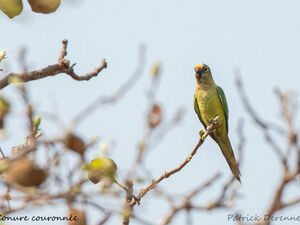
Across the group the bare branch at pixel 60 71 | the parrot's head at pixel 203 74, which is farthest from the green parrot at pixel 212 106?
the bare branch at pixel 60 71

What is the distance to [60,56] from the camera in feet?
10.3

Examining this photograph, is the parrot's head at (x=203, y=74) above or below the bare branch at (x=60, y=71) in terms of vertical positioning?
above

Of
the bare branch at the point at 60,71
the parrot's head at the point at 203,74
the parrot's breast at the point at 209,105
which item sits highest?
the parrot's head at the point at 203,74

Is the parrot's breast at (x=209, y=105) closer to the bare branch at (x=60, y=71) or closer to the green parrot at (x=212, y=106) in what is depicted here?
the green parrot at (x=212, y=106)

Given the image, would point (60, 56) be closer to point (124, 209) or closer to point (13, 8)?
point (13, 8)

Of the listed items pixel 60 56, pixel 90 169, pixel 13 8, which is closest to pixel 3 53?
pixel 60 56

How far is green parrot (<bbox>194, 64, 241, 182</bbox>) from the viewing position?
23.7ft

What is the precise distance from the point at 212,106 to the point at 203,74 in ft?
2.67

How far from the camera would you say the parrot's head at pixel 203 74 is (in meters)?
8.16

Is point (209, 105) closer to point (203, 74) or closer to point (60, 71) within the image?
point (203, 74)

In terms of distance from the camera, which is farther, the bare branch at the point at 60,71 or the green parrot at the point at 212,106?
the green parrot at the point at 212,106

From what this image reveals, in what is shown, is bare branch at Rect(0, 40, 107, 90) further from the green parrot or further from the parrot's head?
the parrot's head

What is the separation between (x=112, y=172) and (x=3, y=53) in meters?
1.42

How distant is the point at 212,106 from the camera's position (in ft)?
25.0
